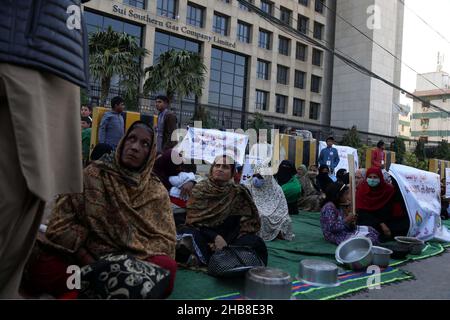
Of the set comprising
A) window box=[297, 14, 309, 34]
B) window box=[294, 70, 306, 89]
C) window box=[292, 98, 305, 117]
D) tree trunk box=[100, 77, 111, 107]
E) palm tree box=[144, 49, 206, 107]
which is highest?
window box=[297, 14, 309, 34]

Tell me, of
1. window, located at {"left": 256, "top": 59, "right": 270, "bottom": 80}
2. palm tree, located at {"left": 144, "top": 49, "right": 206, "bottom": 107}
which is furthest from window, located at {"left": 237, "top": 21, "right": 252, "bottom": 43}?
palm tree, located at {"left": 144, "top": 49, "right": 206, "bottom": 107}

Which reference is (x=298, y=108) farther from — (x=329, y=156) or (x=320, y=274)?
(x=320, y=274)

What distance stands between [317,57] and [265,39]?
16.9 feet

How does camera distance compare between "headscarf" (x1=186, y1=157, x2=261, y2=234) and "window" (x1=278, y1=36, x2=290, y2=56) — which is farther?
"window" (x1=278, y1=36, x2=290, y2=56)

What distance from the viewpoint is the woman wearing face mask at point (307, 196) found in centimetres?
751

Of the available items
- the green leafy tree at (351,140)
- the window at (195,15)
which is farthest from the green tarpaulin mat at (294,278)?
the window at (195,15)

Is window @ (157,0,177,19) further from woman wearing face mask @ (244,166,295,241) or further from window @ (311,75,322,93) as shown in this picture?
woman wearing face mask @ (244,166,295,241)

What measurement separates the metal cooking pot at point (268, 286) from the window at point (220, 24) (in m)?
22.4

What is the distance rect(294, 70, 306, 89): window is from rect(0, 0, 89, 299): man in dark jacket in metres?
27.0

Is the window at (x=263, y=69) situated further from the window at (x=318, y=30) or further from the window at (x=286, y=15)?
the window at (x=318, y=30)

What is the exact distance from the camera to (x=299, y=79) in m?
27.9

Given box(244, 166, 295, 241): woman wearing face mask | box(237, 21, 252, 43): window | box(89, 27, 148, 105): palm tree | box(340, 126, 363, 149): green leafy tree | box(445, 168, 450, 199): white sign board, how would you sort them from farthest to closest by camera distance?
1. box(237, 21, 252, 43): window
2. box(340, 126, 363, 149): green leafy tree
3. box(89, 27, 148, 105): palm tree
4. box(445, 168, 450, 199): white sign board
5. box(244, 166, 295, 241): woman wearing face mask

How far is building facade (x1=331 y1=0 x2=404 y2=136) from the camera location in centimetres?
2711
